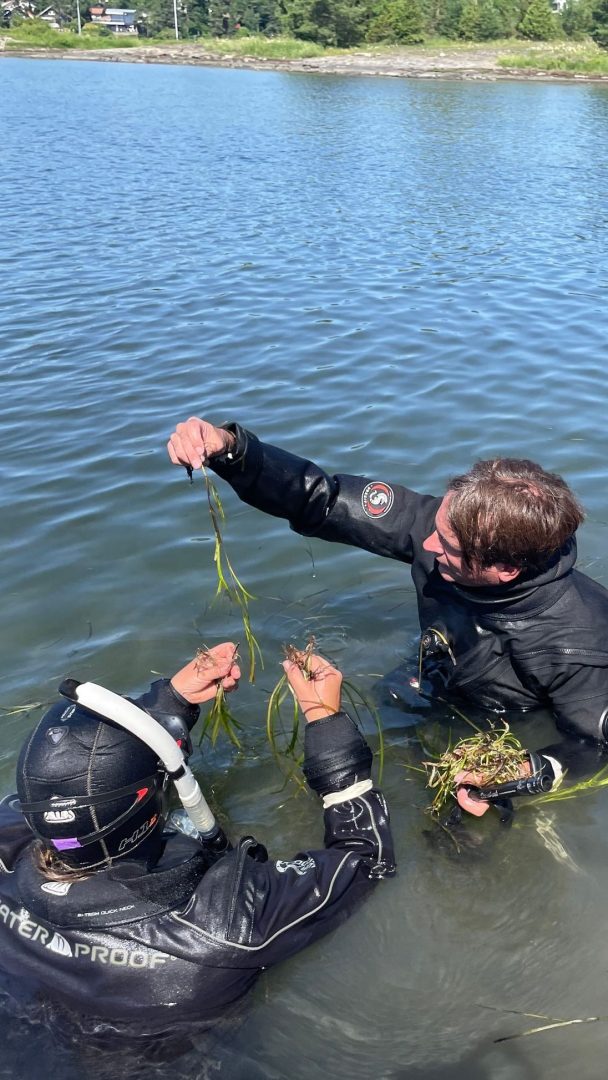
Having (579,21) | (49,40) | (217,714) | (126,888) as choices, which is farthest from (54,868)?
(49,40)

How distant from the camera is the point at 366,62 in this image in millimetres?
68125

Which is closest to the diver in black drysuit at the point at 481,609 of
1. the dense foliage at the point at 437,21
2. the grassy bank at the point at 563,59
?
the grassy bank at the point at 563,59

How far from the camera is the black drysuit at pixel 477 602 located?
3658mm

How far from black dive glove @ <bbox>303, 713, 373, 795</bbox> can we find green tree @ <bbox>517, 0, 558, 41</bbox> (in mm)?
86516

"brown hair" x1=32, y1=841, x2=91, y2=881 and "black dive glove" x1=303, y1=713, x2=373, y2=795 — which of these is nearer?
"brown hair" x1=32, y1=841, x2=91, y2=881

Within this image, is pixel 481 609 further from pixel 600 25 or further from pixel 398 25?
pixel 398 25

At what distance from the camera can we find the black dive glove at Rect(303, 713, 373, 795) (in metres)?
3.39

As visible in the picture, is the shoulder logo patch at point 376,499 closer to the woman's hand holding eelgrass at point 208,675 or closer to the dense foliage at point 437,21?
the woman's hand holding eelgrass at point 208,675

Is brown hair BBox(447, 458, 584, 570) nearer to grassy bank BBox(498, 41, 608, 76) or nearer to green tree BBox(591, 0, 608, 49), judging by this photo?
grassy bank BBox(498, 41, 608, 76)

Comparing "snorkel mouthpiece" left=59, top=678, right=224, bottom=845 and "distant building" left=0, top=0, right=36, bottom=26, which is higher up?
"distant building" left=0, top=0, right=36, bottom=26

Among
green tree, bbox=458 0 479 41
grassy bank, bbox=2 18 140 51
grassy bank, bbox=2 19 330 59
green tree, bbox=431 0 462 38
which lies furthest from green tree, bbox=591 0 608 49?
grassy bank, bbox=2 18 140 51

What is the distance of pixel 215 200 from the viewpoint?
18281mm

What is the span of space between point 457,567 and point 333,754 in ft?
3.00

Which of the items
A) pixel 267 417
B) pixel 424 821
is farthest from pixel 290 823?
pixel 267 417
